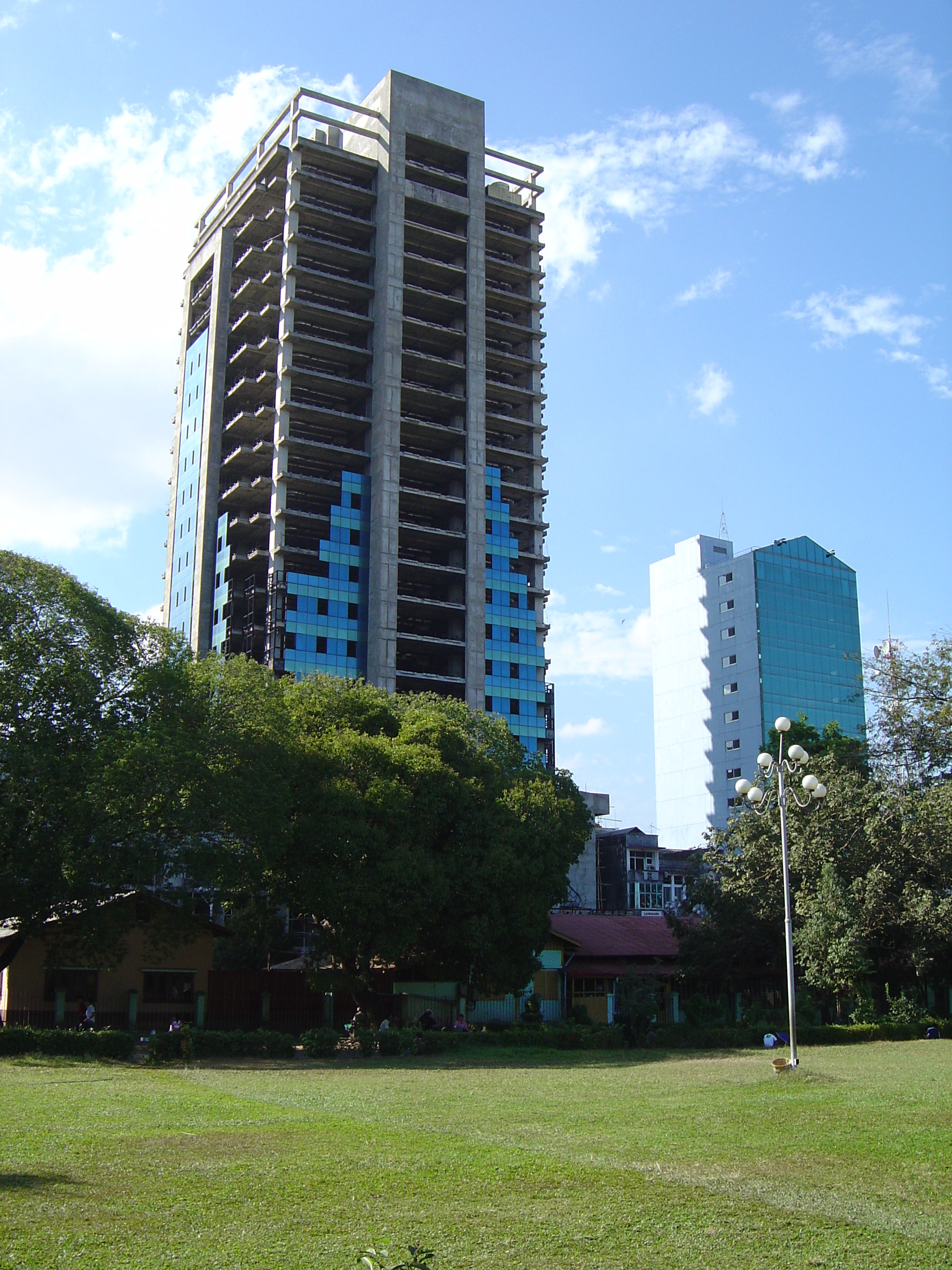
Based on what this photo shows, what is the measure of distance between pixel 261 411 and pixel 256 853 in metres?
70.2

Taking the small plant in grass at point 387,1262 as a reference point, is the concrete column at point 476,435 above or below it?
above

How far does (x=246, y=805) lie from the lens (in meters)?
39.8

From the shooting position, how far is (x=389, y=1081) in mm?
27344

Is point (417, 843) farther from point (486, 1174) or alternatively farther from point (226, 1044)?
point (486, 1174)

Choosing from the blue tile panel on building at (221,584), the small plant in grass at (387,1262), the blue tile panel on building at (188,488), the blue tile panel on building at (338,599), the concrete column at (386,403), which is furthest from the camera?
the blue tile panel on building at (188,488)

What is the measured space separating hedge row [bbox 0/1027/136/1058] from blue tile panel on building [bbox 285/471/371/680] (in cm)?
6151

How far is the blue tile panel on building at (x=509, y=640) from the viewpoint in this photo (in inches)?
4213

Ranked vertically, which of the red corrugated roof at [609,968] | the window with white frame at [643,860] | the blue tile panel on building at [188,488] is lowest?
the red corrugated roof at [609,968]

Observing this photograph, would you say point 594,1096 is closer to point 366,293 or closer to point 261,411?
point 261,411

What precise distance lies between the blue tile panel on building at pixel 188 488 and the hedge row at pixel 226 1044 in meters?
75.1

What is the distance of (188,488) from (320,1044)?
8496 cm

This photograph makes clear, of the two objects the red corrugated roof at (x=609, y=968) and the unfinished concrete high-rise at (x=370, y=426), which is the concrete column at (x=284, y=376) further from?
the red corrugated roof at (x=609, y=968)

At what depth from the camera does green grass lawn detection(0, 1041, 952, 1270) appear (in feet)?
38.9

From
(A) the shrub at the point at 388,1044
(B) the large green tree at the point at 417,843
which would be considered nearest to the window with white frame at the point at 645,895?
(B) the large green tree at the point at 417,843
